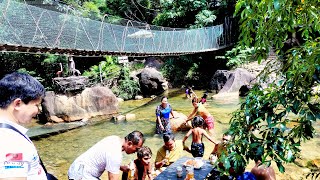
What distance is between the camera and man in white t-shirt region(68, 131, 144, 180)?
1.93 metres

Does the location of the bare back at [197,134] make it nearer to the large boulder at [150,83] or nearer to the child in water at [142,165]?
the child in water at [142,165]

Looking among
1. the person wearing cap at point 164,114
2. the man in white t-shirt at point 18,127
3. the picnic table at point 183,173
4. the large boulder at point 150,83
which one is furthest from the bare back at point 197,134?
the large boulder at point 150,83

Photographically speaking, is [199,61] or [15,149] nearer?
[15,149]

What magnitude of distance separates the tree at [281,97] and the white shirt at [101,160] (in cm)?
96

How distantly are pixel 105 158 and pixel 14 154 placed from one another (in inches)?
42.9

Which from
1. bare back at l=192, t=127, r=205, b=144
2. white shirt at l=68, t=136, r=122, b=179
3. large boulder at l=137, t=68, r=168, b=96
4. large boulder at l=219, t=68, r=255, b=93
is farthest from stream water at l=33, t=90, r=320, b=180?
large boulder at l=137, t=68, r=168, b=96

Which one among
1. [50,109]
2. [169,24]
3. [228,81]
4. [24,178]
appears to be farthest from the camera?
[169,24]

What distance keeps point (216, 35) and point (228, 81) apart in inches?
94.6

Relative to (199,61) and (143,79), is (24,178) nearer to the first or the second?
(143,79)

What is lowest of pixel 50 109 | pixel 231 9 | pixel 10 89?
pixel 50 109

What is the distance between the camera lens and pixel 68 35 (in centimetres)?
602

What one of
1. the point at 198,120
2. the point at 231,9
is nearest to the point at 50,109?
the point at 198,120

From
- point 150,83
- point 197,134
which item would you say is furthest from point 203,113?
point 150,83

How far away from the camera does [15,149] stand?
913 mm
